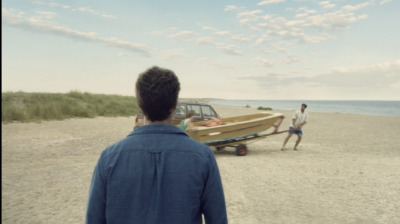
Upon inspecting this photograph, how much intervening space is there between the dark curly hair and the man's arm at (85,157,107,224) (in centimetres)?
34

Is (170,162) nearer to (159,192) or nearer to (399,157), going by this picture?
(159,192)

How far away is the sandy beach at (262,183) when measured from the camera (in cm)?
461

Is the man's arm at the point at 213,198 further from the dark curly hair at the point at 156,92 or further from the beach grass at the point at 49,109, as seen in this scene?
the beach grass at the point at 49,109

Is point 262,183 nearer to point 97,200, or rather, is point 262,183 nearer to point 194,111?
point 194,111

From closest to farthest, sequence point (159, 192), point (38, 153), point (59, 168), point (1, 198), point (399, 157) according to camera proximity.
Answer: point (159, 192) < point (1, 198) < point (59, 168) < point (38, 153) < point (399, 157)

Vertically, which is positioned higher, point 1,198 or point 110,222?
point 110,222

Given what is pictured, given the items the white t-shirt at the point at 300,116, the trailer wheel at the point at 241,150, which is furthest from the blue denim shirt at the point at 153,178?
the white t-shirt at the point at 300,116

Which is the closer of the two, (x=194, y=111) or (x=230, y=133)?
(x=230, y=133)

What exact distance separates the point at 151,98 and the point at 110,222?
0.60 m

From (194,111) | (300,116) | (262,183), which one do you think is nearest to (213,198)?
(262,183)

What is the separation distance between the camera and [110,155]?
55.2 inches

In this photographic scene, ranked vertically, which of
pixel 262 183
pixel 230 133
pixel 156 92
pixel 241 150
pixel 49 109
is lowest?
pixel 262 183

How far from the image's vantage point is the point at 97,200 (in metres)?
1.42

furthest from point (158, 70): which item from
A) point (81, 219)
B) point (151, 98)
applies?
point (81, 219)
